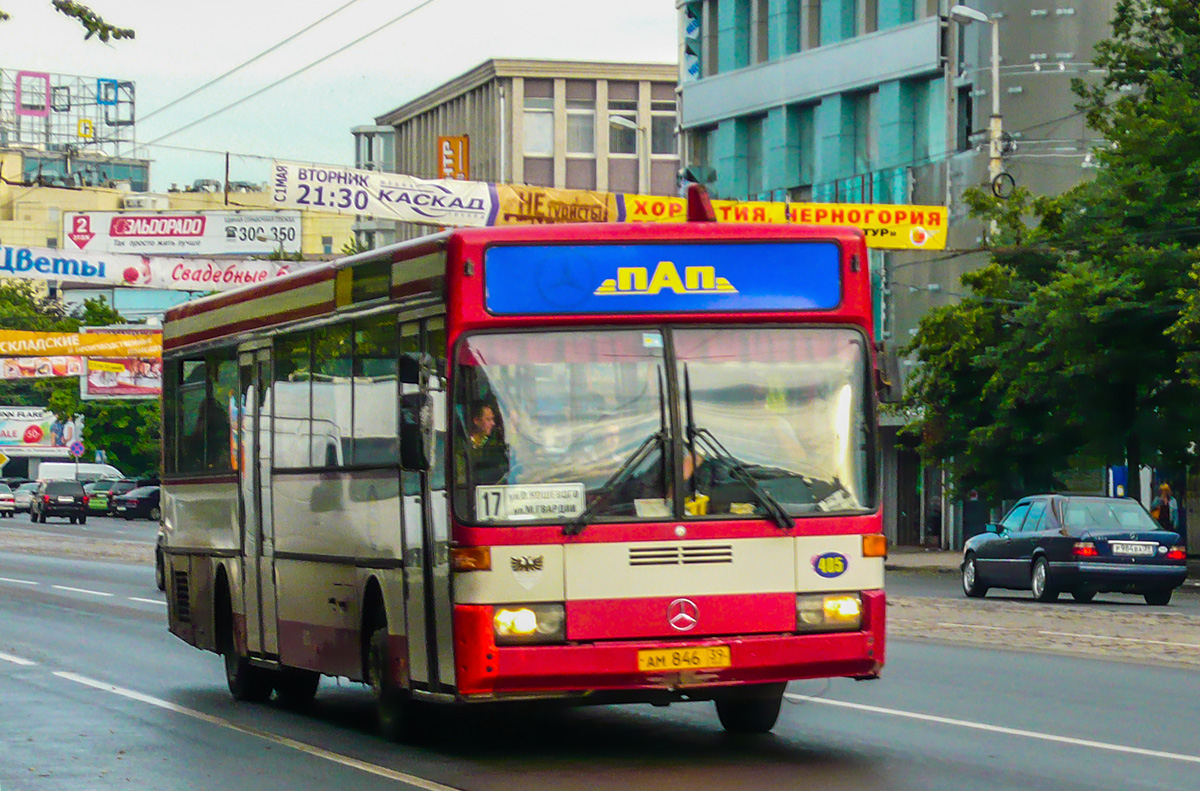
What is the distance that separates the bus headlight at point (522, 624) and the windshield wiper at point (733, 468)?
0.98m

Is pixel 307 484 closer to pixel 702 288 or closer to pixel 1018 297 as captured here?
pixel 702 288

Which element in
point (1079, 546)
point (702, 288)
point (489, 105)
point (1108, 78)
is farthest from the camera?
point (489, 105)

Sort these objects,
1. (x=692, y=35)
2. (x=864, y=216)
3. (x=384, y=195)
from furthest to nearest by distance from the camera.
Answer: (x=692, y=35)
(x=864, y=216)
(x=384, y=195)

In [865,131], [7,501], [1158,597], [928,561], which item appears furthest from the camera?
[7,501]

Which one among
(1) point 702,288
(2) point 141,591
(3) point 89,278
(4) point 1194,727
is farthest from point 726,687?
(3) point 89,278

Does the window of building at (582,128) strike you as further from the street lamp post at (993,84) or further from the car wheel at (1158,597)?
the car wheel at (1158,597)

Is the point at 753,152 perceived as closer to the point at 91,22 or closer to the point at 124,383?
the point at 124,383

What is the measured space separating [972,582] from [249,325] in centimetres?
1818

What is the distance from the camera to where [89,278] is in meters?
49.0

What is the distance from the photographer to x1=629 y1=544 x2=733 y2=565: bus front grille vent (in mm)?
11367

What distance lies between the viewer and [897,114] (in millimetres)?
52875

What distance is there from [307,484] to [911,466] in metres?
42.3

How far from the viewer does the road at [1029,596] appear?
2850cm

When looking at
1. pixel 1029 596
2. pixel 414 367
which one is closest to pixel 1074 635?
pixel 1029 596
